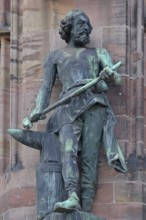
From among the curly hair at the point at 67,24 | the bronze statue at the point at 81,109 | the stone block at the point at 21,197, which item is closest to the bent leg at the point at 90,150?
the bronze statue at the point at 81,109

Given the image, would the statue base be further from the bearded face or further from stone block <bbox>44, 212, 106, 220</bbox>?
the bearded face

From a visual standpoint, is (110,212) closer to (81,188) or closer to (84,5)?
(81,188)

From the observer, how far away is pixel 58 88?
2859 centimetres

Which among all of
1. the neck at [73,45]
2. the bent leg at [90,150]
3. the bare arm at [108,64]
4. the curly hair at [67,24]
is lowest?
the bent leg at [90,150]

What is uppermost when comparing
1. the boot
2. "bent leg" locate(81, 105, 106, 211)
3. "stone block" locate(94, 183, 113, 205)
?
"bent leg" locate(81, 105, 106, 211)

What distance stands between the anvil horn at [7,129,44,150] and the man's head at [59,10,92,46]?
997 mm

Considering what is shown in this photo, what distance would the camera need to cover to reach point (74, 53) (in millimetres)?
28484

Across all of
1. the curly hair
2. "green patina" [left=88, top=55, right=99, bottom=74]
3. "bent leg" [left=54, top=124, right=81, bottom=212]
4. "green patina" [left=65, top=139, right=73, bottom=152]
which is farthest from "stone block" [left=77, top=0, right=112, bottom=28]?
"green patina" [left=65, top=139, right=73, bottom=152]

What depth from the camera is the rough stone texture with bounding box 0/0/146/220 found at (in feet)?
92.6

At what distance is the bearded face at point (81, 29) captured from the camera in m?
28.4

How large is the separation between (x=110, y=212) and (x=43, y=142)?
92cm

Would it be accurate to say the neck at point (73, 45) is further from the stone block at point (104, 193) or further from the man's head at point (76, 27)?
the stone block at point (104, 193)

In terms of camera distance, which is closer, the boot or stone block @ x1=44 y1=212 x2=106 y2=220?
the boot

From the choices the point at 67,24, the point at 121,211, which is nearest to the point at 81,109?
the point at 67,24
